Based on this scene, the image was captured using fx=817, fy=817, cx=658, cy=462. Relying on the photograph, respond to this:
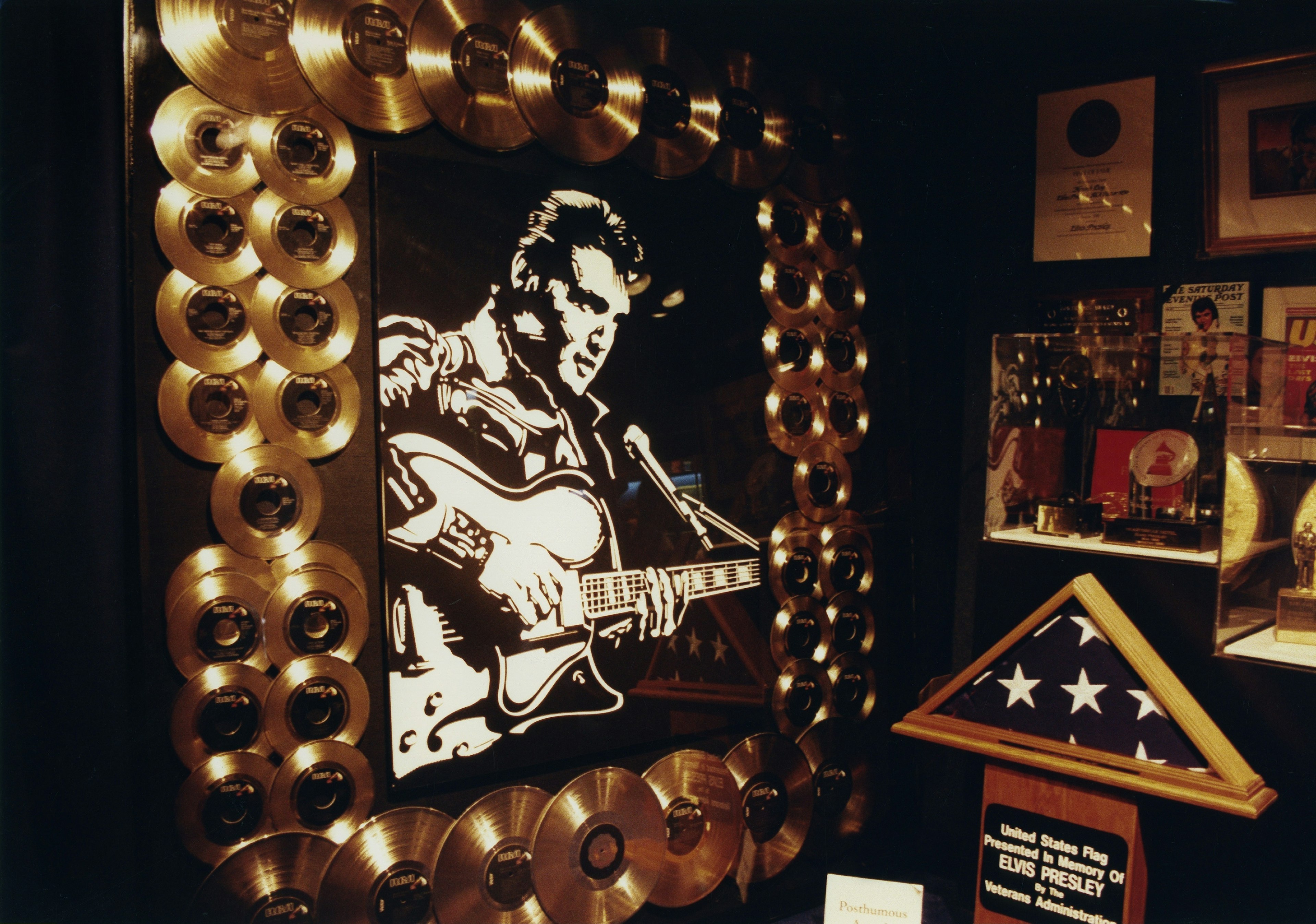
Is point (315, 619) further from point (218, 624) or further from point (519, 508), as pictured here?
point (519, 508)

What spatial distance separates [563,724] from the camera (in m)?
2.26

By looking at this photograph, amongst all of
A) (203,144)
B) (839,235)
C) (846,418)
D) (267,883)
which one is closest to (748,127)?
(839,235)

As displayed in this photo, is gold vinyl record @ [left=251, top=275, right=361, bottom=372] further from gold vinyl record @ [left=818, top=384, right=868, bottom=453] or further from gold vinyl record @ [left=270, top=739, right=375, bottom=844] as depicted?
gold vinyl record @ [left=818, top=384, right=868, bottom=453]

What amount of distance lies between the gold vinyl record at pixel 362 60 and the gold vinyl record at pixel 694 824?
75.4 inches

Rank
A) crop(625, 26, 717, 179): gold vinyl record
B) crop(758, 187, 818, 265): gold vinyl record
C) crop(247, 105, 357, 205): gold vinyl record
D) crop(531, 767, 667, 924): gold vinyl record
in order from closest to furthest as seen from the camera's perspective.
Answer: crop(247, 105, 357, 205): gold vinyl record → crop(531, 767, 667, 924): gold vinyl record → crop(625, 26, 717, 179): gold vinyl record → crop(758, 187, 818, 265): gold vinyl record

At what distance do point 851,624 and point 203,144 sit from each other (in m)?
2.35

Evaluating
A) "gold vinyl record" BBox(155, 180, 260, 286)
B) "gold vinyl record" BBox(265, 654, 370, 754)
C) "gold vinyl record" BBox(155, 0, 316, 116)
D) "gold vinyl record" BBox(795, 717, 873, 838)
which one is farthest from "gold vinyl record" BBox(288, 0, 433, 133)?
"gold vinyl record" BBox(795, 717, 873, 838)

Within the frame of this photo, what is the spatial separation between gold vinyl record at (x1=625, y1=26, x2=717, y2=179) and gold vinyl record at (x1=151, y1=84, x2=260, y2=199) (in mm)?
1024

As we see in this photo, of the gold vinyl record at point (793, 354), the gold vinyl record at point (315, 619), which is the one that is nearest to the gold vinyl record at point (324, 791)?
the gold vinyl record at point (315, 619)

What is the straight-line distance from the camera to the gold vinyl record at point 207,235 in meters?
1.76

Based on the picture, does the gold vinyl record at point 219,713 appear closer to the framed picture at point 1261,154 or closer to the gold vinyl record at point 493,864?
the gold vinyl record at point 493,864

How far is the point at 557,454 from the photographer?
7.44 ft

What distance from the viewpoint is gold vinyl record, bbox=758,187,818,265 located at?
→ 8.64 ft

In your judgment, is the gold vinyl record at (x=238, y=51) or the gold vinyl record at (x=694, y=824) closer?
the gold vinyl record at (x=238, y=51)
